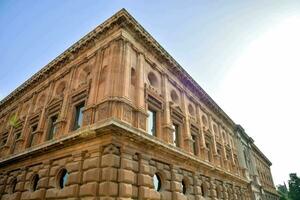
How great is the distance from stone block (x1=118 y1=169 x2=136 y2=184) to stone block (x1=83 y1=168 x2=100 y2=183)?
805 millimetres

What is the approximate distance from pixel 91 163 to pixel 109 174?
101 cm

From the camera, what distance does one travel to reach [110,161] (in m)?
8.05

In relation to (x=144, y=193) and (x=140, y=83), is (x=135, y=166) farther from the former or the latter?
(x=140, y=83)

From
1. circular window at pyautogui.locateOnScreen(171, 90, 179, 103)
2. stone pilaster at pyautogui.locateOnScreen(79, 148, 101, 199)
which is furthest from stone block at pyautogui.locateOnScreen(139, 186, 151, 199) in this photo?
circular window at pyautogui.locateOnScreen(171, 90, 179, 103)

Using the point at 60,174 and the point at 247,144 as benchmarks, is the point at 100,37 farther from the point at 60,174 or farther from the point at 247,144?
the point at 247,144

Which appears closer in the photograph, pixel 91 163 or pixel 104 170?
pixel 104 170

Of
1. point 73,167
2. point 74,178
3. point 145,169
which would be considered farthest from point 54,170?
point 145,169

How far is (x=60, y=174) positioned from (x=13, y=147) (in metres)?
7.74

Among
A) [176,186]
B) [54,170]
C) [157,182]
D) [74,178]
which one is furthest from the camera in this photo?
[176,186]

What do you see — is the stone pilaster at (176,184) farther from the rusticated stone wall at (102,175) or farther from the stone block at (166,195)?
the stone block at (166,195)

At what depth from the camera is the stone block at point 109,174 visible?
7.82 m

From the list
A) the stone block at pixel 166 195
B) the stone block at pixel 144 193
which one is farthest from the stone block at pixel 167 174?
the stone block at pixel 144 193

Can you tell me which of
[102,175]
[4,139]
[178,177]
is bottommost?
[102,175]

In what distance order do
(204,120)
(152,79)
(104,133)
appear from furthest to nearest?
(204,120)
(152,79)
(104,133)
